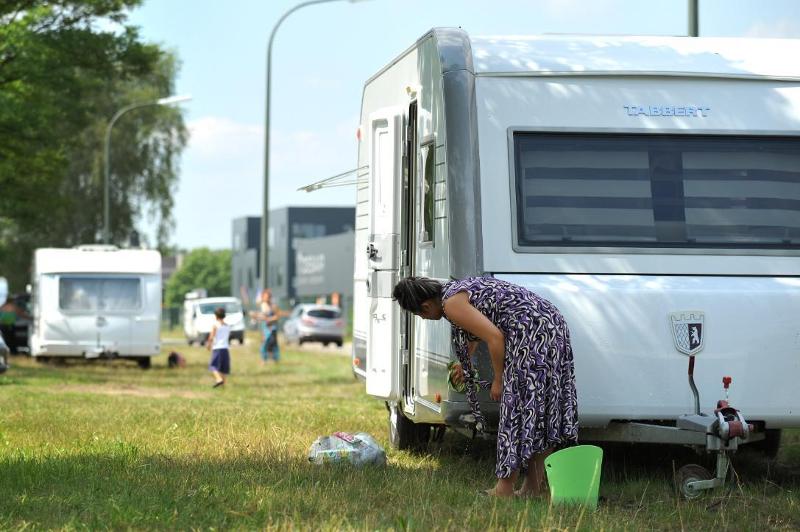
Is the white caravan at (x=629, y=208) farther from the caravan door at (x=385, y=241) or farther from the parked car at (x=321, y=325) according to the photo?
the parked car at (x=321, y=325)

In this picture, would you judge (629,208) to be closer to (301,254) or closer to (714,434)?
(714,434)

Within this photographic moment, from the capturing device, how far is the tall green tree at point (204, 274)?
17062 centimetres

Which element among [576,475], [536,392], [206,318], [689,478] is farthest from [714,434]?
[206,318]

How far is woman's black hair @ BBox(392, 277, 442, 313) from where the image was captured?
8383 millimetres

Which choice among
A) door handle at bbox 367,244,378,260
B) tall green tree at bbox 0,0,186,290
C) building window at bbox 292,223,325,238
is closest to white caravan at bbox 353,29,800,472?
door handle at bbox 367,244,378,260

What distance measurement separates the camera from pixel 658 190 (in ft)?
30.4

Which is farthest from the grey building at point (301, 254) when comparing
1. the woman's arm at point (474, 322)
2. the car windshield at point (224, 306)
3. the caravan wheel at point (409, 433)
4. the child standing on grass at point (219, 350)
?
the woman's arm at point (474, 322)

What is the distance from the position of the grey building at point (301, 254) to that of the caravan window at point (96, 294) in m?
46.7

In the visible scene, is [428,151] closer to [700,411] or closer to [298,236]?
[700,411]

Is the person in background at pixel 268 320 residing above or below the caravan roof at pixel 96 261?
below

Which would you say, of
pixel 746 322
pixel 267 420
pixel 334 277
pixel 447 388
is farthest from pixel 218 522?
pixel 334 277

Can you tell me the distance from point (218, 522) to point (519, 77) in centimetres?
370

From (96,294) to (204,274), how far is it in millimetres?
144563

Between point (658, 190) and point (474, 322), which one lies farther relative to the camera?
point (658, 190)
